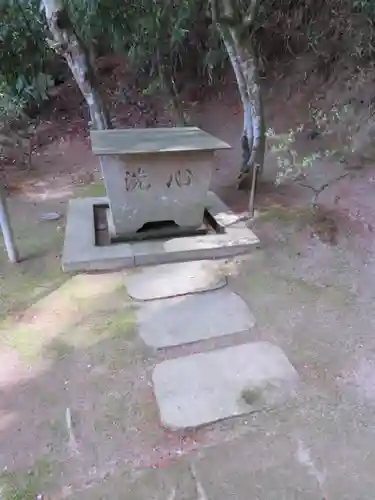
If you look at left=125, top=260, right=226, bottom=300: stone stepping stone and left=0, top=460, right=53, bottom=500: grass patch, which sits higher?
left=0, top=460, right=53, bottom=500: grass patch

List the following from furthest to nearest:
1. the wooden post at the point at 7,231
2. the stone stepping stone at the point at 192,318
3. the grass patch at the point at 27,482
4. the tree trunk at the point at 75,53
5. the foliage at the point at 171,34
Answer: the foliage at the point at 171,34 → the tree trunk at the point at 75,53 → the wooden post at the point at 7,231 → the stone stepping stone at the point at 192,318 → the grass patch at the point at 27,482

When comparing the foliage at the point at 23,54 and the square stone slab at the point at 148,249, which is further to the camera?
the foliage at the point at 23,54

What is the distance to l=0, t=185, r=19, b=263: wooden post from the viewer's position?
2986 millimetres

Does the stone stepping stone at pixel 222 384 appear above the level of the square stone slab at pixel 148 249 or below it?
above

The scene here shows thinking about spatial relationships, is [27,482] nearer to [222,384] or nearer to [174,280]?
[222,384]

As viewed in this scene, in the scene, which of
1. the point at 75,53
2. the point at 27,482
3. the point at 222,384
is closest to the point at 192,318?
the point at 222,384

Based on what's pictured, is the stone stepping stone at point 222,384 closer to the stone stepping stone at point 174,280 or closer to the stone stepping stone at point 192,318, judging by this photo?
the stone stepping stone at point 192,318

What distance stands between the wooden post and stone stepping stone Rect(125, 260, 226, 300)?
0.85 metres

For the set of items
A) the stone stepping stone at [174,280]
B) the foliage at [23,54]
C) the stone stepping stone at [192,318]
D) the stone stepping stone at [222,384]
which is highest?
the foliage at [23,54]

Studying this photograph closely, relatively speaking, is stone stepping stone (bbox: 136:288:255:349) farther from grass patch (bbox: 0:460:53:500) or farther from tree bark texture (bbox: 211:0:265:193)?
tree bark texture (bbox: 211:0:265:193)

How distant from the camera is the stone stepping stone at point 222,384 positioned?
1809 mm

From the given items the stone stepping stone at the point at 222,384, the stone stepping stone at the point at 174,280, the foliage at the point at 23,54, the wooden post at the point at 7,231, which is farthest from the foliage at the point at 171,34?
the stone stepping stone at the point at 222,384

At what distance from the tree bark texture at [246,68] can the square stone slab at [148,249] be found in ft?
2.37

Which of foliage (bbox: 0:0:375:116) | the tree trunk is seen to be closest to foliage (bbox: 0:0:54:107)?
foliage (bbox: 0:0:375:116)
